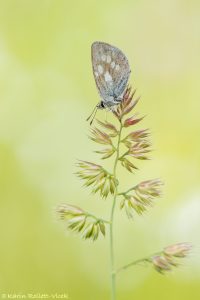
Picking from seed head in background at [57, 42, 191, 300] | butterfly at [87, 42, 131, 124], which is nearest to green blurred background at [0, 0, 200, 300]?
butterfly at [87, 42, 131, 124]

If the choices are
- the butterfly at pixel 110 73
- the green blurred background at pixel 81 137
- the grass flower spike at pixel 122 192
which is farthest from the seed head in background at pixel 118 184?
the green blurred background at pixel 81 137

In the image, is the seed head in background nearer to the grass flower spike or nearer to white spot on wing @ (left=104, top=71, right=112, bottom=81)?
the grass flower spike

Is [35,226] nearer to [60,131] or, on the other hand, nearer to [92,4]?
[60,131]

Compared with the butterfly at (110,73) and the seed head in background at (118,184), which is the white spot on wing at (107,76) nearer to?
the butterfly at (110,73)

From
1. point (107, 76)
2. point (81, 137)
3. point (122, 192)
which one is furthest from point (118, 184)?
point (81, 137)

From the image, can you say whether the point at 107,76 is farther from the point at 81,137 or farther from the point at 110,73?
the point at 81,137

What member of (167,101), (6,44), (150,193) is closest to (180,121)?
(167,101)
